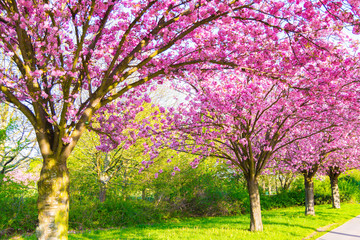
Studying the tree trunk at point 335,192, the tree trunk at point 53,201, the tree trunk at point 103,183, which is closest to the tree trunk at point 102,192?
the tree trunk at point 103,183

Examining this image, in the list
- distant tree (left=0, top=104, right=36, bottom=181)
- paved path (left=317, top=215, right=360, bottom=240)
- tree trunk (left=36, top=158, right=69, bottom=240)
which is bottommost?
paved path (left=317, top=215, right=360, bottom=240)

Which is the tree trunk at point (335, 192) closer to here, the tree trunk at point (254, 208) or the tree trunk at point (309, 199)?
the tree trunk at point (309, 199)

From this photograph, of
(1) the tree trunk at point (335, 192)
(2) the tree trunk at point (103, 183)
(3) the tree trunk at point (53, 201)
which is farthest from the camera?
(1) the tree trunk at point (335, 192)

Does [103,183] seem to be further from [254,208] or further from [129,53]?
[129,53]

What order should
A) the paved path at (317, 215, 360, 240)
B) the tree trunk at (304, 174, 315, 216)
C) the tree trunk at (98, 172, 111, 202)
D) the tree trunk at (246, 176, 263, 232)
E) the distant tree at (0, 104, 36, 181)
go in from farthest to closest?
the tree trunk at (98, 172, 111, 202), the tree trunk at (304, 174, 315, 216), the distant tree at (0, 104, 36, 181), the tree trunk at (246, 176, 263, 232), the paved path at (317, 215, 360, 240)

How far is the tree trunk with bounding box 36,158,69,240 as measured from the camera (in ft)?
16.0

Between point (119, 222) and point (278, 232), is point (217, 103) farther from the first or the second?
point (119, 222)

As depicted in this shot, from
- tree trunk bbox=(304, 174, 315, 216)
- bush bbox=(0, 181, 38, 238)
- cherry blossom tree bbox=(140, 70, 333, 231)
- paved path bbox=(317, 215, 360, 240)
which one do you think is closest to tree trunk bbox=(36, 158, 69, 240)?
cherry blossom tree bbox=(140, 70, 333, 231)

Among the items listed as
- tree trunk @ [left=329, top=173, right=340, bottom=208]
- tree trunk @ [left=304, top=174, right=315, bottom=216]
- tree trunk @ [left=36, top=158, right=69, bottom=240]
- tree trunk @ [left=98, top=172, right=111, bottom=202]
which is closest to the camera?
tree trunk @ [left=36, top=158, right=69, bottom=240]

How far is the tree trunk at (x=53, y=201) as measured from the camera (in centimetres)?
Result: 488

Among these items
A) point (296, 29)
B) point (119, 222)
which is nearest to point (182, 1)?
point (296, 29)

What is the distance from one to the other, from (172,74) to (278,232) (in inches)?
268

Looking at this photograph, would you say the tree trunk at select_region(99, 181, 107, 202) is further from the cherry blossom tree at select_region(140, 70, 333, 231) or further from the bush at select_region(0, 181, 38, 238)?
the cherry blossom tree at select_region(140, 70, 333, 231)

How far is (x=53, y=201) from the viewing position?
5.00m
